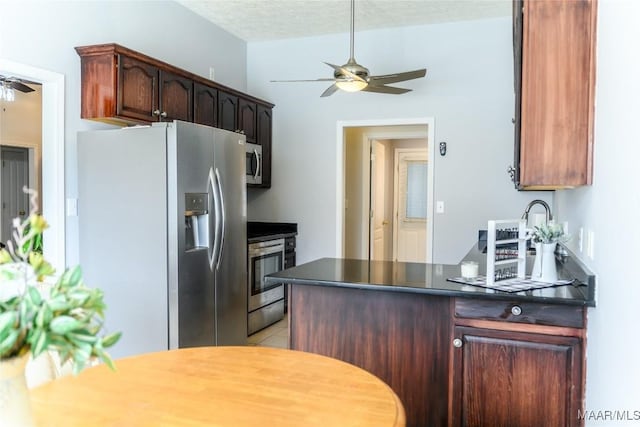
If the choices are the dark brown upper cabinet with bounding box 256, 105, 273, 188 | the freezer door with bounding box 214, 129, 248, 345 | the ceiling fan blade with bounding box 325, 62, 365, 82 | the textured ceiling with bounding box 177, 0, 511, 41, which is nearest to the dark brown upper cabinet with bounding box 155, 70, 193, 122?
the freezer door with bounding box 214, 129, 248, 345

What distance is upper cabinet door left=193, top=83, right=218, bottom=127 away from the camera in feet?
13.5

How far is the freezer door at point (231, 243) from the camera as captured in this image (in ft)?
11.6

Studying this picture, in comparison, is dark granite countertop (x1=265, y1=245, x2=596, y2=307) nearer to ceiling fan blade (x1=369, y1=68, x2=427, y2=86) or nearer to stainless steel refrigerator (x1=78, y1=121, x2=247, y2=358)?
stainless steel refrigerator (x1=78, y1=121, x2=247, y2=358)

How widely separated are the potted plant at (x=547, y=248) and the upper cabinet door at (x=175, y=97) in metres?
2.80

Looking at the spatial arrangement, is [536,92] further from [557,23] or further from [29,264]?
[29,264]

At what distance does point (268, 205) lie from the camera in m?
5.61

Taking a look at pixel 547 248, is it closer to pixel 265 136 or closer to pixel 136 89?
pixel 136 89

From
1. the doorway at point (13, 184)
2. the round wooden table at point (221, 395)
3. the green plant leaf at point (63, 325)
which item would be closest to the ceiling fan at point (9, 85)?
the round wooden table at point (221, 395)

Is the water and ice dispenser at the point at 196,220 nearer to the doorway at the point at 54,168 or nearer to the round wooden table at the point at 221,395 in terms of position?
the doorway at the point at 54,168

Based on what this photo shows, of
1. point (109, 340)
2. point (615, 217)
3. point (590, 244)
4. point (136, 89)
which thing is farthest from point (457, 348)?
point (136, 89)

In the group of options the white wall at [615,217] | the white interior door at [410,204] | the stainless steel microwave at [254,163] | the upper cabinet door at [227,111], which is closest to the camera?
the white wall at [615,217]

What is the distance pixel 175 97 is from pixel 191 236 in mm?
1233

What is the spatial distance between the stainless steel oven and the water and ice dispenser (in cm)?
97

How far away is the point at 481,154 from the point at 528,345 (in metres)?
3.05
